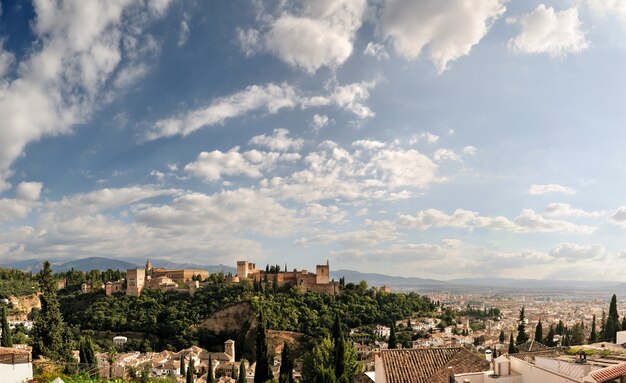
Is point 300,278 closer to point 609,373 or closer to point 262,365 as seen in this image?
point 262,365

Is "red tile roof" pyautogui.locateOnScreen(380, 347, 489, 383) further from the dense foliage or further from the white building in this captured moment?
the dense foliage

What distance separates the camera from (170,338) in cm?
6069

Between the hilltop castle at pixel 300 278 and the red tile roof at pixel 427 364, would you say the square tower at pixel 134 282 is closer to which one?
the hilltop castle at pixel 300 278

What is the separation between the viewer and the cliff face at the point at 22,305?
2500 inches

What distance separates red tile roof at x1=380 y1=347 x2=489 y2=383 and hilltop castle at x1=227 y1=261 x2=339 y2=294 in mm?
55706

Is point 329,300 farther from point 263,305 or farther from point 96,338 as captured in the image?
point 96,338

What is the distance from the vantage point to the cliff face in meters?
63.5

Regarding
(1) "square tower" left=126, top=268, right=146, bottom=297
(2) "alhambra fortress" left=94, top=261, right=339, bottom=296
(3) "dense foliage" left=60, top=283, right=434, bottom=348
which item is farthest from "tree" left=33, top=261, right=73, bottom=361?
(1) "square tower" left=126, top=268, right=146, bottom=297

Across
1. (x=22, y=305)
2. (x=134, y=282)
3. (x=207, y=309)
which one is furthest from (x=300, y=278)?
(x=22, y=305)

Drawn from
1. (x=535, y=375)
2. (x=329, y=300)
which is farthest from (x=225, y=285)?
(x=535, y=375)

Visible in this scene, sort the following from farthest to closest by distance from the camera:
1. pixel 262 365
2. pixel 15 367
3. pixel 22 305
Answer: pixel 22 305 < pixel 262 365 < pixel 15 367

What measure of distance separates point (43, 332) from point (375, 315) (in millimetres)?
45504

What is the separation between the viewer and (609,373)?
24.6ft

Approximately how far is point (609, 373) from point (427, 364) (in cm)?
620
